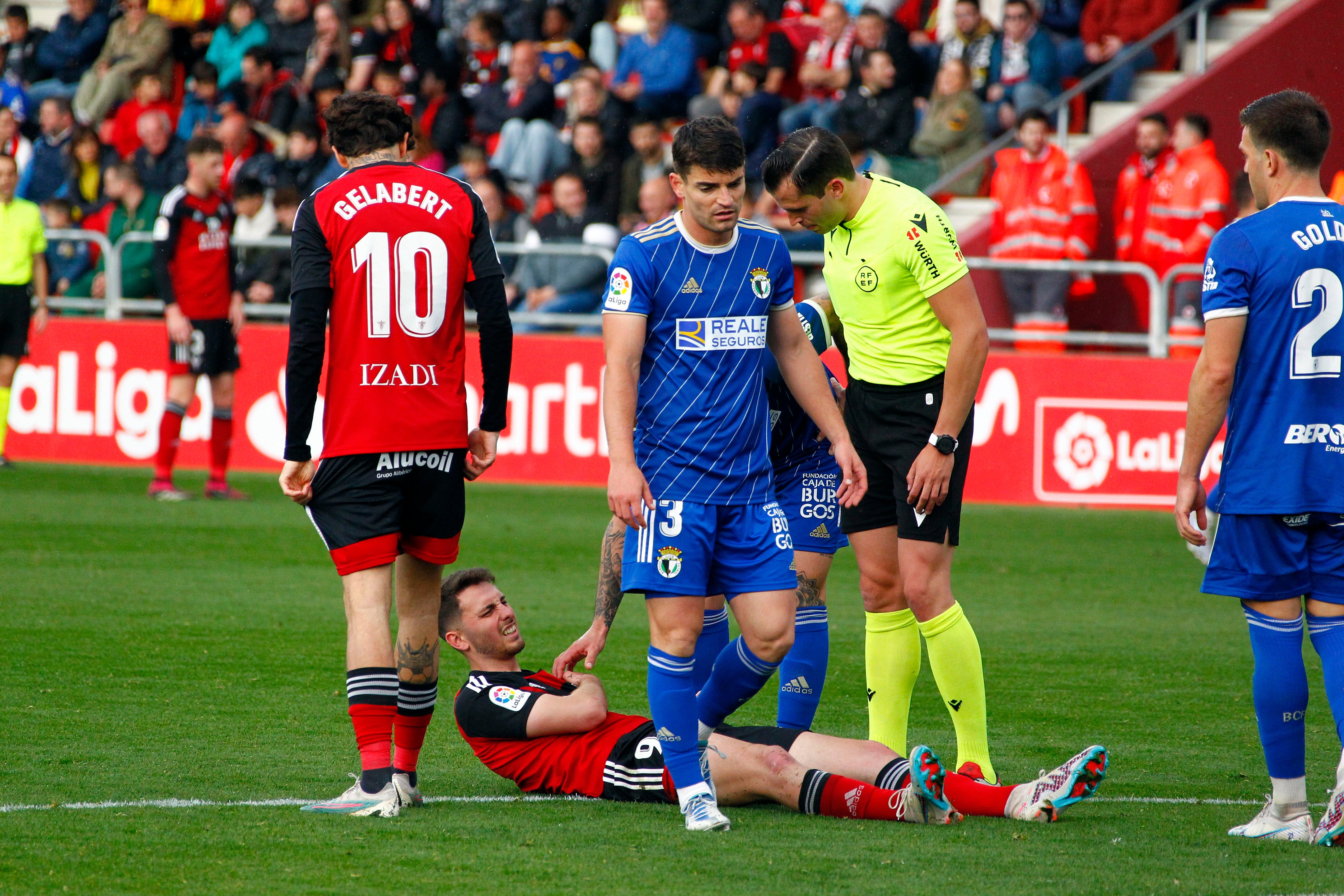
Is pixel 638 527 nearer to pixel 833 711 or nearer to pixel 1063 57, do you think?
pixel 833 711

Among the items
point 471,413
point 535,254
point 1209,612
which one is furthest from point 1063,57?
point 1209,612

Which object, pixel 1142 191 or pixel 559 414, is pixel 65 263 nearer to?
pixel 559 414

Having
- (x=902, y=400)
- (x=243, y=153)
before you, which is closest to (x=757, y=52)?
(x=243, y=153)

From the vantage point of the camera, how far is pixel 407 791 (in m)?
5.00

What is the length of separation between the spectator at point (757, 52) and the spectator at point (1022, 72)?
2317 mm

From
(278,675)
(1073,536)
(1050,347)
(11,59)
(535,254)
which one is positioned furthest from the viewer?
(11,59)

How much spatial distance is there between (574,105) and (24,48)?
873 cm

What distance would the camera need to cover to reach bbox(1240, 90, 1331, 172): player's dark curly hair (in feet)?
15.6

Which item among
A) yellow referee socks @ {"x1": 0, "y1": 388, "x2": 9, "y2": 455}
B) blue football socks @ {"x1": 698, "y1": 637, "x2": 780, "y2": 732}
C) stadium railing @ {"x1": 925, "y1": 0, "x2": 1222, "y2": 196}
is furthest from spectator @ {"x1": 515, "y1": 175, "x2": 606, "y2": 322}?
blue football socks @ {"x1": 698, "y1": 637, "x2": 780, "y2": 732}

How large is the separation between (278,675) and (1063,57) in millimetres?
12241

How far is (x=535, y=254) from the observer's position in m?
15.2

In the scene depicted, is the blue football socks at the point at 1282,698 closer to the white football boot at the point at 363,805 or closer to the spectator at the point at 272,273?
the white football boot at the point at 363,805

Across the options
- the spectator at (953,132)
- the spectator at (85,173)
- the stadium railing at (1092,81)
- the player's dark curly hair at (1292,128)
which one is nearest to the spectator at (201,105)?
the spectator at (85,173)

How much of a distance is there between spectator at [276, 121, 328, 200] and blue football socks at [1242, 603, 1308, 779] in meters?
14.5
